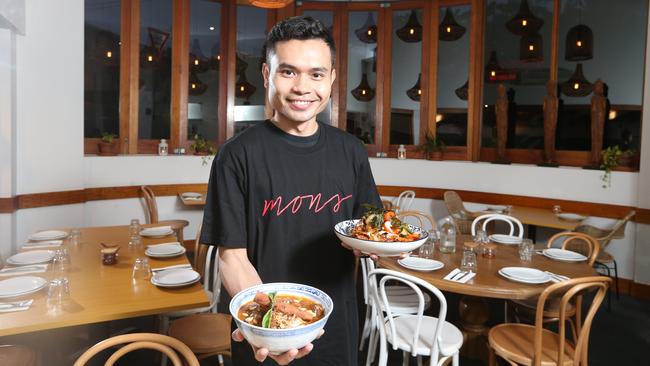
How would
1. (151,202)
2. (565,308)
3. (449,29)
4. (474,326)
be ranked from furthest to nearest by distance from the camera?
(449,29), (151,202), (474,326), (565,308)

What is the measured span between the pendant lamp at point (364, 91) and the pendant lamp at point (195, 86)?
2051 mm

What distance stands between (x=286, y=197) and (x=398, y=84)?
5.60 m

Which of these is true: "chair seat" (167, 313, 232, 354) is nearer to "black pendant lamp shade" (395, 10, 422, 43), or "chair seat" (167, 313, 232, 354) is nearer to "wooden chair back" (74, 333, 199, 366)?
"wooden chair back" (74, 333, 199, 366)

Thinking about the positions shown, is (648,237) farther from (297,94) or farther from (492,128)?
(297,94)

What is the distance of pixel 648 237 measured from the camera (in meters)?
4.61

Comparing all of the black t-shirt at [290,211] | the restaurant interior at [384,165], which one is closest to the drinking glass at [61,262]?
the restaurant interior at [384,165]

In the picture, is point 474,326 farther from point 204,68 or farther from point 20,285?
point 204,68

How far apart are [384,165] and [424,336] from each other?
13.2 feet

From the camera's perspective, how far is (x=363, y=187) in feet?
5.17

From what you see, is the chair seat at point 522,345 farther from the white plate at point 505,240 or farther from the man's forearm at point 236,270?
the man's forearm at point 236,270

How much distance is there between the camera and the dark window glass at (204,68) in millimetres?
6203

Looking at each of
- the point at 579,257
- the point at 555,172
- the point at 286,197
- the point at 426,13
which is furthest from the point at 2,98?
the point at 555,172

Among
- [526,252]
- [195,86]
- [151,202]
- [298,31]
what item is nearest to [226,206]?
[298,31]

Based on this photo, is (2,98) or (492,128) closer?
(2,98)
